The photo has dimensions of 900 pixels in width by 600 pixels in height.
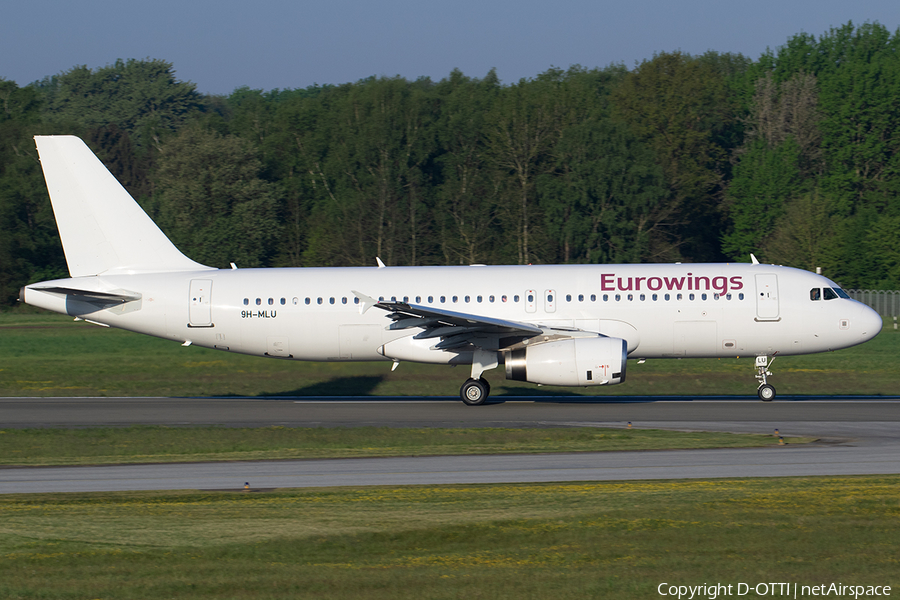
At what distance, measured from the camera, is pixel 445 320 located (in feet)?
81.9

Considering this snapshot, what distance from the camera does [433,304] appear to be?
2691cm

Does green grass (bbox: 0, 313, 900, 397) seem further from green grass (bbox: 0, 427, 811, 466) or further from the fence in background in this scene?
the fence in background

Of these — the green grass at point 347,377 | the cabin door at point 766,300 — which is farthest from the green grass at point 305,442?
the green grass at point 347,377

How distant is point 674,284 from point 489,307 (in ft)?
17.1

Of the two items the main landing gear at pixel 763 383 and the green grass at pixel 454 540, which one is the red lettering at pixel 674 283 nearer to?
the main landing gear at pixel 763 383

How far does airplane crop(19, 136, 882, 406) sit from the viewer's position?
26266 mm

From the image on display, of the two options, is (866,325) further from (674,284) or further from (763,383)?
(674,284)

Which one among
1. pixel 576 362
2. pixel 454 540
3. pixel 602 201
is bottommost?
pixel 454 540

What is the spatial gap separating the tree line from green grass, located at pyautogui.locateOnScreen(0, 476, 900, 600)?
48.5 m

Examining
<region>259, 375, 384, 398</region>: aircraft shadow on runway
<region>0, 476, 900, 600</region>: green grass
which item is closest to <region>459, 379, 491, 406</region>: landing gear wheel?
<region>259, 375, 384, 398</region>: aircraft shadow on runway

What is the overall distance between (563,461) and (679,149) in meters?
61.9

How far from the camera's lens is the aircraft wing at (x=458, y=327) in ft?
80.8

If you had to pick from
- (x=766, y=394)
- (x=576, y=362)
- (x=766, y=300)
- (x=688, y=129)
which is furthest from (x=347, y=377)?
(x=688, y=129)

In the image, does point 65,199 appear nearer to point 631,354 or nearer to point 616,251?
point 631,354
